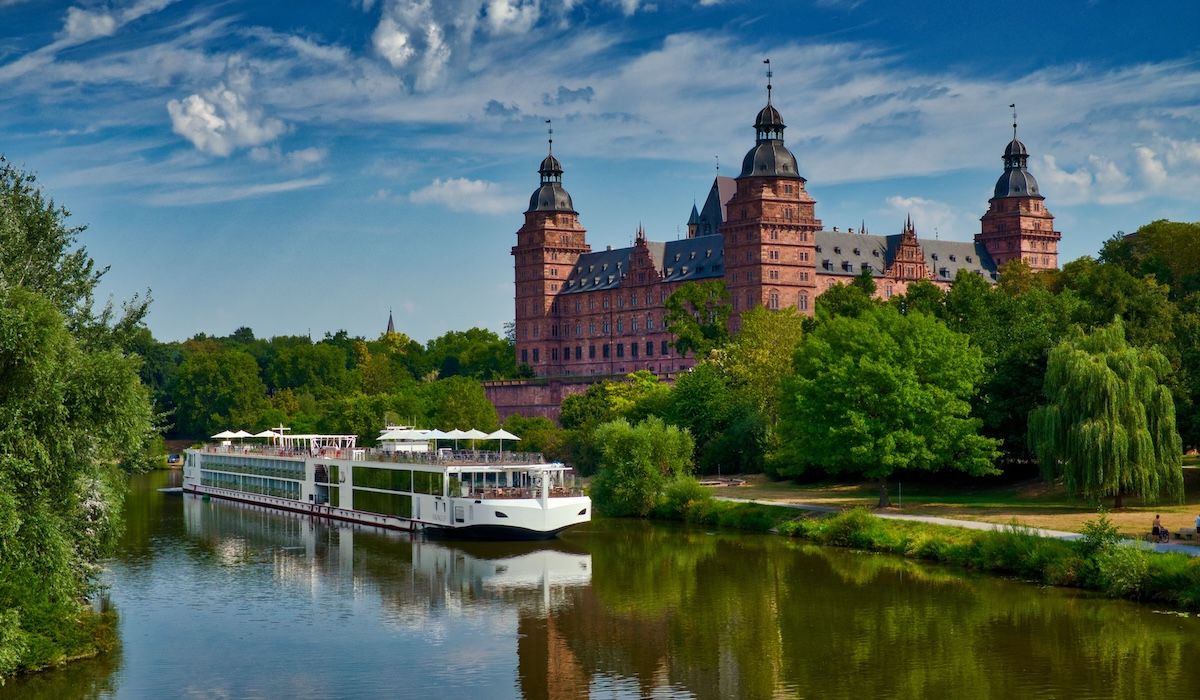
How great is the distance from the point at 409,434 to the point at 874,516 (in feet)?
87.2

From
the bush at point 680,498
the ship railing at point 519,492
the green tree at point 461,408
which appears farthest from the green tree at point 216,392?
the ship railing at point 519,492

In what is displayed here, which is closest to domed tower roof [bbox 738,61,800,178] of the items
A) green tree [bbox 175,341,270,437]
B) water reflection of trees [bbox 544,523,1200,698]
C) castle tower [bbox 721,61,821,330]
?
castle tower [bbox 721,61,821,330]

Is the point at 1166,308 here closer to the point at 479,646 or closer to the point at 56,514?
the point at 479,646

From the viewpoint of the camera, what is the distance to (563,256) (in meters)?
144

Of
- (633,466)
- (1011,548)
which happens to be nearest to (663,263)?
(633,466)

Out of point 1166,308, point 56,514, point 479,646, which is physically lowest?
point 479,646

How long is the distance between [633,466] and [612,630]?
26917mm

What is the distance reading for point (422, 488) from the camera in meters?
60.0

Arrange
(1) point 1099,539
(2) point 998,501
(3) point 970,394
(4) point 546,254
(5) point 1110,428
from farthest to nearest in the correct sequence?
(4) point 546,254 → (3) point 970,394 → (2) point 998,501 → (5) point 1110,428 → (1) point 1099,539

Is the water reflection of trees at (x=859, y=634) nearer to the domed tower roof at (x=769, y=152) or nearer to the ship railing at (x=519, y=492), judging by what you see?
the ship railing at (x=519, y=492)

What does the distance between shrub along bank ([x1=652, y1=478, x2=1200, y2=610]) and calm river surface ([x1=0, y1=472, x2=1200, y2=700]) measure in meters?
0.91

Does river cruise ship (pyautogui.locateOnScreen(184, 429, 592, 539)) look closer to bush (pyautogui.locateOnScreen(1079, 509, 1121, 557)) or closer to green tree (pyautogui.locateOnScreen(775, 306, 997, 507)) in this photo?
green tree (pyautogui.locateOnScreen(775, 306, 997, 507))

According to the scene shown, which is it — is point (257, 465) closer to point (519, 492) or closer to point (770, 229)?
point (519, 492)

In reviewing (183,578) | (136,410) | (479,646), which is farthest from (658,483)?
(136,410)
